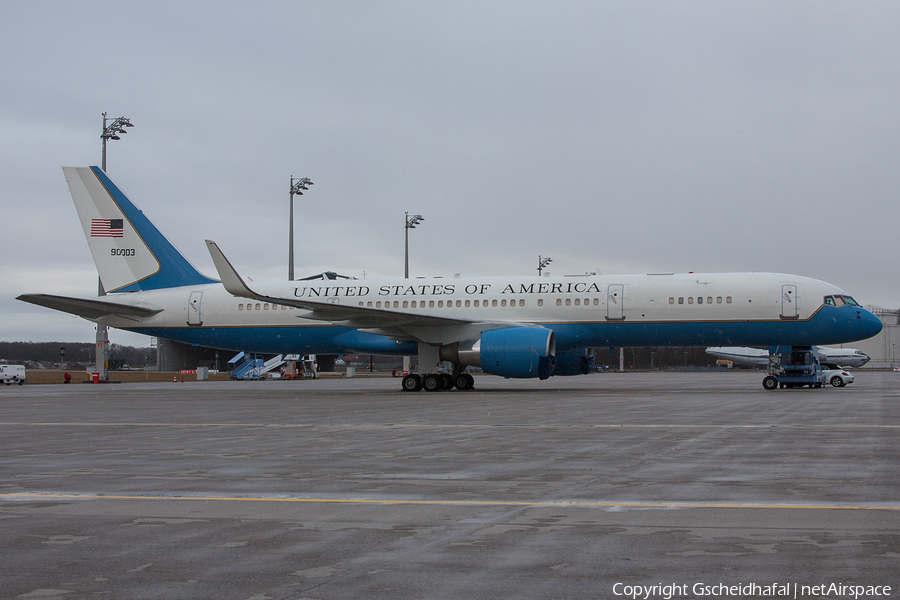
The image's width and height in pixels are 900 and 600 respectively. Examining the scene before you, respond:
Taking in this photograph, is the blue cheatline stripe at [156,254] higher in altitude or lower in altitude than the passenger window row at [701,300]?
higher

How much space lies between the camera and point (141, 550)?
16.3 feet

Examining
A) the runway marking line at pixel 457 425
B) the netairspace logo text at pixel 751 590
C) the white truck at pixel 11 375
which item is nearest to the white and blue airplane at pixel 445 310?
the runway marking line at pixel 457 425

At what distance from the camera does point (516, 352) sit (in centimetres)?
2480

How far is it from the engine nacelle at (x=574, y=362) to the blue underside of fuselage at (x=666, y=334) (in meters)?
1.62

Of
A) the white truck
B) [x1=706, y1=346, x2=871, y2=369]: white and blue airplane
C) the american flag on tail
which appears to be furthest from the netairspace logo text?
[x1=706, y1=346, x2=871, y2=369]: white and blue airplane

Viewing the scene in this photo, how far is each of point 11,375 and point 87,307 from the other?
21.3 metres

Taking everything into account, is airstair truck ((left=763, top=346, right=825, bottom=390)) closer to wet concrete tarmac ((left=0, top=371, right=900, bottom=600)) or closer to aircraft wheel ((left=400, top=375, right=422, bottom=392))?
aircraft wheel ((left=400, top=375, right=422, bottom=392))

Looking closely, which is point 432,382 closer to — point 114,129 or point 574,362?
point 574,362

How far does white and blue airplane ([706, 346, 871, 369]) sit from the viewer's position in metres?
70.8

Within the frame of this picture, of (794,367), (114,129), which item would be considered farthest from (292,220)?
(794,367)

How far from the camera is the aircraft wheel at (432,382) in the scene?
27.8 metres

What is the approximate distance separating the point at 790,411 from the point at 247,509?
13780 millimetres

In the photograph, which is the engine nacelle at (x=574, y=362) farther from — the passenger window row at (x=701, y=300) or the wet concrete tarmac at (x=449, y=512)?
the wet concrete tarmac at (x=449, y=512)

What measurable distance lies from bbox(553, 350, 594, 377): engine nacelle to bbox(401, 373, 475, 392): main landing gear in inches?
133
